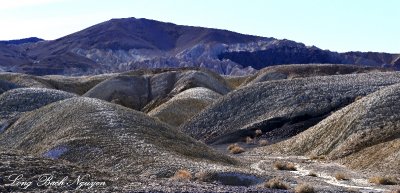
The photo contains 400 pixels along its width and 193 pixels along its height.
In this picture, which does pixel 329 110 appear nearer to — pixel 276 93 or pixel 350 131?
pixel 276 93

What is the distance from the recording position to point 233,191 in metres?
21.6

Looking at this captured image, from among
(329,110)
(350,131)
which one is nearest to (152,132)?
(350,131)

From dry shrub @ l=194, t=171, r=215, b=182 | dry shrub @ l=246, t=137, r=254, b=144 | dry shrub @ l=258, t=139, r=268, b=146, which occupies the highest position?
dry shrub @ l=194, t=171, r=215, b=182

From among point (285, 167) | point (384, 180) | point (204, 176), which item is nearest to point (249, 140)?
point (285, 167)

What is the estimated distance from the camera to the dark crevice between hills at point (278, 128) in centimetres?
6012

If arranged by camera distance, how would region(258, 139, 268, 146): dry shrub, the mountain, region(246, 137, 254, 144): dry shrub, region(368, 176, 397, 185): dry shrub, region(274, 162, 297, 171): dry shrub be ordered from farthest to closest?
region(246, 137, 254, 144): dry shrub
region(258, 139, 268, 146): dry shrub
region(274, 162, 297, 171): dry shrub
region(368, 176, 397, 185): dry shrub
the mountain

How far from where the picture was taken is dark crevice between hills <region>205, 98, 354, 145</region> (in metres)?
60.1

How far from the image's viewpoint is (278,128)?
61.8m

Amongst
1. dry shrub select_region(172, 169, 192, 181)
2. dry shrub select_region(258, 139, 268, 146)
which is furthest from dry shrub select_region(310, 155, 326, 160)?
dry shrub select_region(172, 169, 192, 181)

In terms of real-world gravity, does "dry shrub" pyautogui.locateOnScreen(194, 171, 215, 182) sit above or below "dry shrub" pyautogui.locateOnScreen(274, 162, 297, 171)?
above

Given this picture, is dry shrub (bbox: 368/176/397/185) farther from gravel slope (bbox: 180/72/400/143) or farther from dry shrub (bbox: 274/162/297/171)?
gravel slope (bbox: 180/72/400/143)

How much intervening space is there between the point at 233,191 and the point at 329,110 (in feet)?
142

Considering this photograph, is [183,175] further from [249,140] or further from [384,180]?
[249,140]

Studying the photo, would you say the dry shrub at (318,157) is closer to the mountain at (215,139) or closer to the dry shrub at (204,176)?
the mountain at (215,139)
